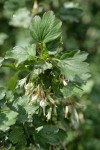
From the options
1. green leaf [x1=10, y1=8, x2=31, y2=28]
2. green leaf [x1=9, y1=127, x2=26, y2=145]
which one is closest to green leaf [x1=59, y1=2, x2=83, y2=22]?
green leaf [x1=10, y1=8, x2=31, y2=28]

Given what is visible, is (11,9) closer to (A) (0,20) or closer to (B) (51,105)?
(B) (51,105)

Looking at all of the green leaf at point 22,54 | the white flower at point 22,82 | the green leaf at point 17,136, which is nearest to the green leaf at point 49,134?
the green leaf at point 17,136

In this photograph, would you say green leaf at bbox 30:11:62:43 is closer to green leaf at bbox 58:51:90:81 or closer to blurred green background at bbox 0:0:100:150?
green leaf at bbox 58:51:90:81

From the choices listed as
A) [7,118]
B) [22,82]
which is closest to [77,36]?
[22,82]

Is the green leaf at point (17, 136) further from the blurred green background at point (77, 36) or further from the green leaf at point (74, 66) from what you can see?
the blurred green background at point (77, 36)

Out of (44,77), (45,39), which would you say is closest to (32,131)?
(44,77)
